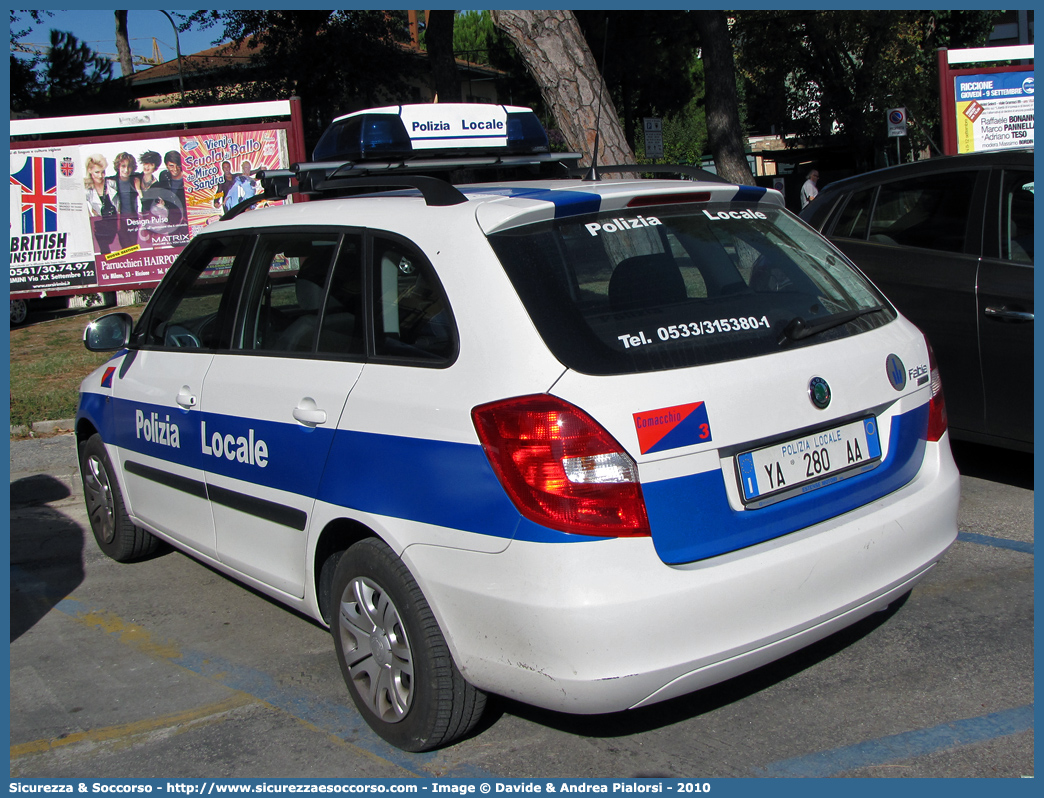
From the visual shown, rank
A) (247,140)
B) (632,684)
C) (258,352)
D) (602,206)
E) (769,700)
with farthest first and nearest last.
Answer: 1. (247,140)
2. (258,352)
3. (769,700)
4. (602,206)
5. (632,684)

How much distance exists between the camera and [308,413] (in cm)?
320

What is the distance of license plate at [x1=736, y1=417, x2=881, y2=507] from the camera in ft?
9.00

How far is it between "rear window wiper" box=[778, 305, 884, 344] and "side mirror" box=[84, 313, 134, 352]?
2.98 meters

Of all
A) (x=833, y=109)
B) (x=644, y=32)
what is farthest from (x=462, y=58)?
(x=833, y=109)

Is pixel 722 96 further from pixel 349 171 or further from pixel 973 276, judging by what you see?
pixel 349 171

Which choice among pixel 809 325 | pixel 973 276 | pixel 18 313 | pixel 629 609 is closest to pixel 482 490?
pixel 629 609

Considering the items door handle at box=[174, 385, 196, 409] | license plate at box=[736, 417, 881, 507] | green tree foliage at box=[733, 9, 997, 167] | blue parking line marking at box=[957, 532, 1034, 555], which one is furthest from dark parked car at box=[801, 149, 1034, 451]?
green tree foliage at box=[733, 9, 997, 167]

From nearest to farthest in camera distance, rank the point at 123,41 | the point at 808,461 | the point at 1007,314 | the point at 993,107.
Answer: the point at 808,461 < the point at 1007,314 < the point at 993,107 < the point at 123,41

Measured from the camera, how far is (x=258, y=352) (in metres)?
3.62

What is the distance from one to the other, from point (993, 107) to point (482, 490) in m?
17.6

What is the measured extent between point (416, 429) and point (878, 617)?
6.86 ft

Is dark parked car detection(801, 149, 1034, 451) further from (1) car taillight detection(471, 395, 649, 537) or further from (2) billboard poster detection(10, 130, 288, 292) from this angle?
(2) billboard poster detection(10, 130, 288, 292)

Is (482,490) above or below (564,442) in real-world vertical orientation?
below

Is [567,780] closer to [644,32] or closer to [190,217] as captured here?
[190,217]
